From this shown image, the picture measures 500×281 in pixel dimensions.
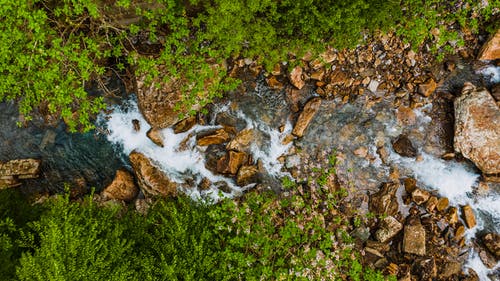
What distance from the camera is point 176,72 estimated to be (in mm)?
6285

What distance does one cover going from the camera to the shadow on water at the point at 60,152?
25.9 ft

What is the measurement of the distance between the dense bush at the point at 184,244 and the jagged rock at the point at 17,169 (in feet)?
4.93

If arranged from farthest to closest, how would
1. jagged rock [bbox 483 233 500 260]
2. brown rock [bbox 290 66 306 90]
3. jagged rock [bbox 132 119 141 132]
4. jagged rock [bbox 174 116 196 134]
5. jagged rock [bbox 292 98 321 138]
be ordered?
jagged rock [bbox 132 119 141 132] → jagged rock [bbox 174 116 196 134] → jagged rock [bbox 292 98 321 138] → brown rock [bbox 290 66 306 90] → jagged rock [bbox 483 233 500 260]

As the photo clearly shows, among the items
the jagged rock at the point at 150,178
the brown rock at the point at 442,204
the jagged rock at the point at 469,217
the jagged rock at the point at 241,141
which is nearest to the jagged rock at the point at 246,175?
the jagged rock at the point at 241,141

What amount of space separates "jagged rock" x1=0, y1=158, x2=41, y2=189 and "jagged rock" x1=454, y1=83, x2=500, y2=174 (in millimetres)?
9263

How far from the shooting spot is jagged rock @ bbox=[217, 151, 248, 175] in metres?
7.32

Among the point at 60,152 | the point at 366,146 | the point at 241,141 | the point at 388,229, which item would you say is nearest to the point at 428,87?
the point at 366,146

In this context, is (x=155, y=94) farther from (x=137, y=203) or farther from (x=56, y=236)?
(x=56, y=236)

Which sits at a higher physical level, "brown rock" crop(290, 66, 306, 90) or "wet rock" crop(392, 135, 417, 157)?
"brown rock" crop(290, 66, 306, 90)

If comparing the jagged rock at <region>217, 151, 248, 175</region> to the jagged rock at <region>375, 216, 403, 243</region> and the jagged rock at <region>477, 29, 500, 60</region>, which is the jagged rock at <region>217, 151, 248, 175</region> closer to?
the jagged rock at <region>375, 216, 403, 243</region>

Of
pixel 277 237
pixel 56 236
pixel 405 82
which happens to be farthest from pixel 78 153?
pixel 405 82

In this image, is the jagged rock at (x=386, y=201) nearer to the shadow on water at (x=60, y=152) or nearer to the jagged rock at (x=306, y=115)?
the jagged rock at (x=306, y=115)

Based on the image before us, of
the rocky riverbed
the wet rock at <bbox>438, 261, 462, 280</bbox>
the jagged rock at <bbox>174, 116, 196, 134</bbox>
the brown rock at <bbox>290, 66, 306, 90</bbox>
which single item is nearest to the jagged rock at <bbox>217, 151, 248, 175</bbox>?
the rocky riverbed

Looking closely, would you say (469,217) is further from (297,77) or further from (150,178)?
(150,178)
